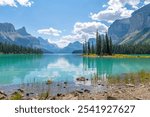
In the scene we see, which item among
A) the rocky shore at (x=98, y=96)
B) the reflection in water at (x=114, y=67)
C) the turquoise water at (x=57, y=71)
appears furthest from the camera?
the reflection in water at (x=114, y=67)

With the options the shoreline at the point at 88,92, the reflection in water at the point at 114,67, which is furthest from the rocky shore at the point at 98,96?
the reflection in water at the point at 114,67

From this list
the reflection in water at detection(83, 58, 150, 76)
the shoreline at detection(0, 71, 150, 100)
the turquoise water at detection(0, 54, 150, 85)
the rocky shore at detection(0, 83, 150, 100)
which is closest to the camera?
the rocky shore at detection(0, 83, 150, 100)

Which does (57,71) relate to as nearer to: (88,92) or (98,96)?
(88,92)

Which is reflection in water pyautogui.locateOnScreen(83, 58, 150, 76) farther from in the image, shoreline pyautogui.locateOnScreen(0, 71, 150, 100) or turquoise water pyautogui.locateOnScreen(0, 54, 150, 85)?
shoreline pyautogui.locateOnScreen(0, 71, 150, 100)

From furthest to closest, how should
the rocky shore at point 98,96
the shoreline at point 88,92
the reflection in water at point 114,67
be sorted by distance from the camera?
the reflection in water at point 114,67 < the shoreline at point 88,92 < the rocky shore at point 98,96

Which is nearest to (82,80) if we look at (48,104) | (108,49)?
(48,104)

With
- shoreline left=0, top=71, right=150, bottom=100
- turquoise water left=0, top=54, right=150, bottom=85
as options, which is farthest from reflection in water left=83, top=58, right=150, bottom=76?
shoreline left=0, top=71, right=150, bottom=100

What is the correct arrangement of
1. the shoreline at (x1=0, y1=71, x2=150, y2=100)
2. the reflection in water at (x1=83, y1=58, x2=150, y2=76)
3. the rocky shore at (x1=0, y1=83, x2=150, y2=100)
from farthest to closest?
the reflection in water at (x1=83, y1=58, x2=150, y2=76) < the shoreline at (x1=0, y1=71, x2=150, y2=100) < the rocky shore at (x1=0, y1=83, x2=150, y2=100)

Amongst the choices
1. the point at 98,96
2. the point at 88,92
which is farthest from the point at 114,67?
the point at 98,96

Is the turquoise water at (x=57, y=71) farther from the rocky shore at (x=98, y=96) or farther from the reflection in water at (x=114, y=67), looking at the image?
the rocky shore at (x=98, y=96)

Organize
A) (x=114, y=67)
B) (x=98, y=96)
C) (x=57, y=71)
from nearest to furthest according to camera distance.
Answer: (x=98, y=96), (x=57, y=71), (x=114, y=67)

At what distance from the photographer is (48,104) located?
1229cm

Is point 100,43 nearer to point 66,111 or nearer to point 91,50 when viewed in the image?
point 91,50

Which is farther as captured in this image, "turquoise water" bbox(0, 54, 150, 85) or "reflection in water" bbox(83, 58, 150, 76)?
"reflection in water" bbox(83, 58, 150, 76)
